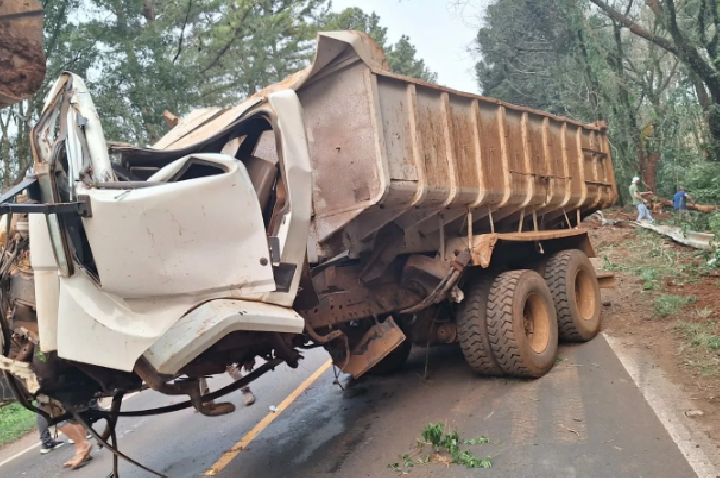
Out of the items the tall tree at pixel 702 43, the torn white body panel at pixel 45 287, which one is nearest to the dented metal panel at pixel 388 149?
the torn white body panel at pixel 45 287

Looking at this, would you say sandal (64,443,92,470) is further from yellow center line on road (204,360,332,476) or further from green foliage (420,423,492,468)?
green foliage (420,423,492,468)

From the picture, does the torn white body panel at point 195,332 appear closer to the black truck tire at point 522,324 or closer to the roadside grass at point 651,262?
the black truck tire at point 522,324

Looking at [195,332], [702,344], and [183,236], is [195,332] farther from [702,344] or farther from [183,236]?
[702,344]

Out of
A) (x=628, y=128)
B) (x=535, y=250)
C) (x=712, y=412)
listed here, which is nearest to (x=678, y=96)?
(x=628, y=128)

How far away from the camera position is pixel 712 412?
4.60 metres

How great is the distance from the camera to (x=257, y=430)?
18.5 ft

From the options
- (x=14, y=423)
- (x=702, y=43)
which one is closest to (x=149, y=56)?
(x=14, y=423)

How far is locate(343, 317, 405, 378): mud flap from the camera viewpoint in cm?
510

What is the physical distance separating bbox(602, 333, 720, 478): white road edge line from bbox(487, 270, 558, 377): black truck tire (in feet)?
2.53

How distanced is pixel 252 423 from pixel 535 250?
376cm

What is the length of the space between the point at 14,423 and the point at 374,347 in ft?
18.1

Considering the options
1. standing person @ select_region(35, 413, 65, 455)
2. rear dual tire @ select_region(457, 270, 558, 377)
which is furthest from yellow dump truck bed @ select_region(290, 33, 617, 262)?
standing person @ select_region(35, 413, 65, 455)

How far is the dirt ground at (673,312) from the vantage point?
545cm

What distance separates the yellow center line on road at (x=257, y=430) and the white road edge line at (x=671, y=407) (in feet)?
10.5
